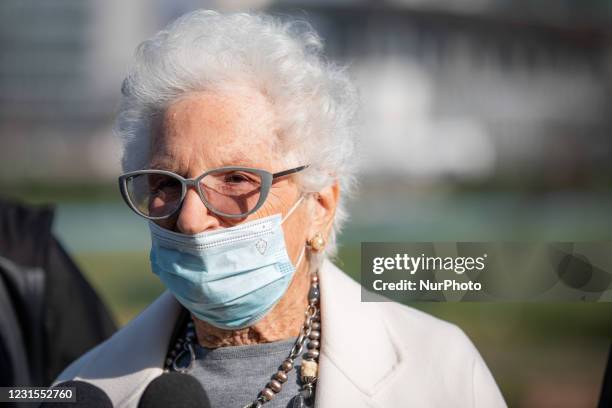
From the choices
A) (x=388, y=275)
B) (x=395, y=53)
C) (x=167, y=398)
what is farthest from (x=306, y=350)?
(x=395, y=53)

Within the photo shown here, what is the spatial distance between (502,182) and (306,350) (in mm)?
24414

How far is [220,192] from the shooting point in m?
2.01

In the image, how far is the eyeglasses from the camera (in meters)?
1.98

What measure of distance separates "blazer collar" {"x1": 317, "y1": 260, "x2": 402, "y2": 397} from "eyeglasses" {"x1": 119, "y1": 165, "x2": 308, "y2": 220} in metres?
0.42

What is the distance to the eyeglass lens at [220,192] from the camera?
201 centimetres

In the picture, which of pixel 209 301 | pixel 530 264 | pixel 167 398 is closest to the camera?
pixel 167 398

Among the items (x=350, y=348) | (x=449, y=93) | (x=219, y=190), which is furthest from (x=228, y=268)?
(x=449, y=93)

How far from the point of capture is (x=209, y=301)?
201 cm

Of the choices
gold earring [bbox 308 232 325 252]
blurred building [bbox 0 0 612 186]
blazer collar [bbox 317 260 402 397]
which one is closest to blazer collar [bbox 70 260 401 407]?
blazer collar [bbox 317 260 402 397]

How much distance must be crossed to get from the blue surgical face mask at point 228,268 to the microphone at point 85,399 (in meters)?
0.33

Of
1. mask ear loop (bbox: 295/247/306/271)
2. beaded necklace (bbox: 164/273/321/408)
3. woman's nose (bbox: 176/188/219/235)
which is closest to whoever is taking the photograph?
woman's nose (bbox: 176/188/219/235)

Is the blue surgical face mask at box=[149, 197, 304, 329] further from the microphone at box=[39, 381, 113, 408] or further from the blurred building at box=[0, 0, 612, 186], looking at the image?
the blurred building at box=[0, 0, 612, 186]

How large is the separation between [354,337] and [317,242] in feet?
1.00

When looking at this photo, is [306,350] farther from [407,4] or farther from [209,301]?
[407,4]
